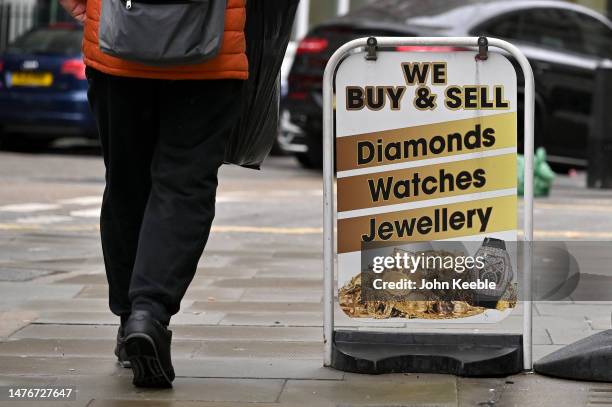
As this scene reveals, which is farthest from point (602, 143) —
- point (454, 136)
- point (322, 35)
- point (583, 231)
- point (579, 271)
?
point (454, 136)

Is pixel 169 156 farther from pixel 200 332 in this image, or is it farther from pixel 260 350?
pixel 200 332

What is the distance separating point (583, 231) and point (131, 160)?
5134 mm

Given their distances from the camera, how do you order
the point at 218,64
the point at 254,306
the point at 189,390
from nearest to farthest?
the point at 218,64 < the point at 189,390 < the point at 254,306

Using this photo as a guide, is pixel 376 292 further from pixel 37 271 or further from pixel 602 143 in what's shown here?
pixel 602 143

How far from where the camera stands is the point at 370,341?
4609mm

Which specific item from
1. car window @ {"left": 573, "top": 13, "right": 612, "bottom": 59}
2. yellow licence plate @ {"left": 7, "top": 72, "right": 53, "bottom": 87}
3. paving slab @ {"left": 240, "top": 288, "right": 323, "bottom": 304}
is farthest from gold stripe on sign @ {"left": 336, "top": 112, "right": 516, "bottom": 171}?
yellow licence plate @ {"left": 7, "top": 72, "right": 53, "bottom": 87}

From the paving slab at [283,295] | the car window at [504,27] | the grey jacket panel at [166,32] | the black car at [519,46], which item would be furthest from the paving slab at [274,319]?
the car window at [504,27]

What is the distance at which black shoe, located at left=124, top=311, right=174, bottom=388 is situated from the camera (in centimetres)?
398

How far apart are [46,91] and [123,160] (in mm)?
11411

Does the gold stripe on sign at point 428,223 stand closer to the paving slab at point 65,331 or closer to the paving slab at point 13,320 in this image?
the paving slab at point 65,331

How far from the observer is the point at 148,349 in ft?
13.1

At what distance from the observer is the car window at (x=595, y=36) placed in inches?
545

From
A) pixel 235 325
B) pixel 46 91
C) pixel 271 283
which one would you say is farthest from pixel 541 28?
pixel 235 325

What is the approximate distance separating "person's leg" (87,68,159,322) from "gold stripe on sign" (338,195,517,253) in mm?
644
